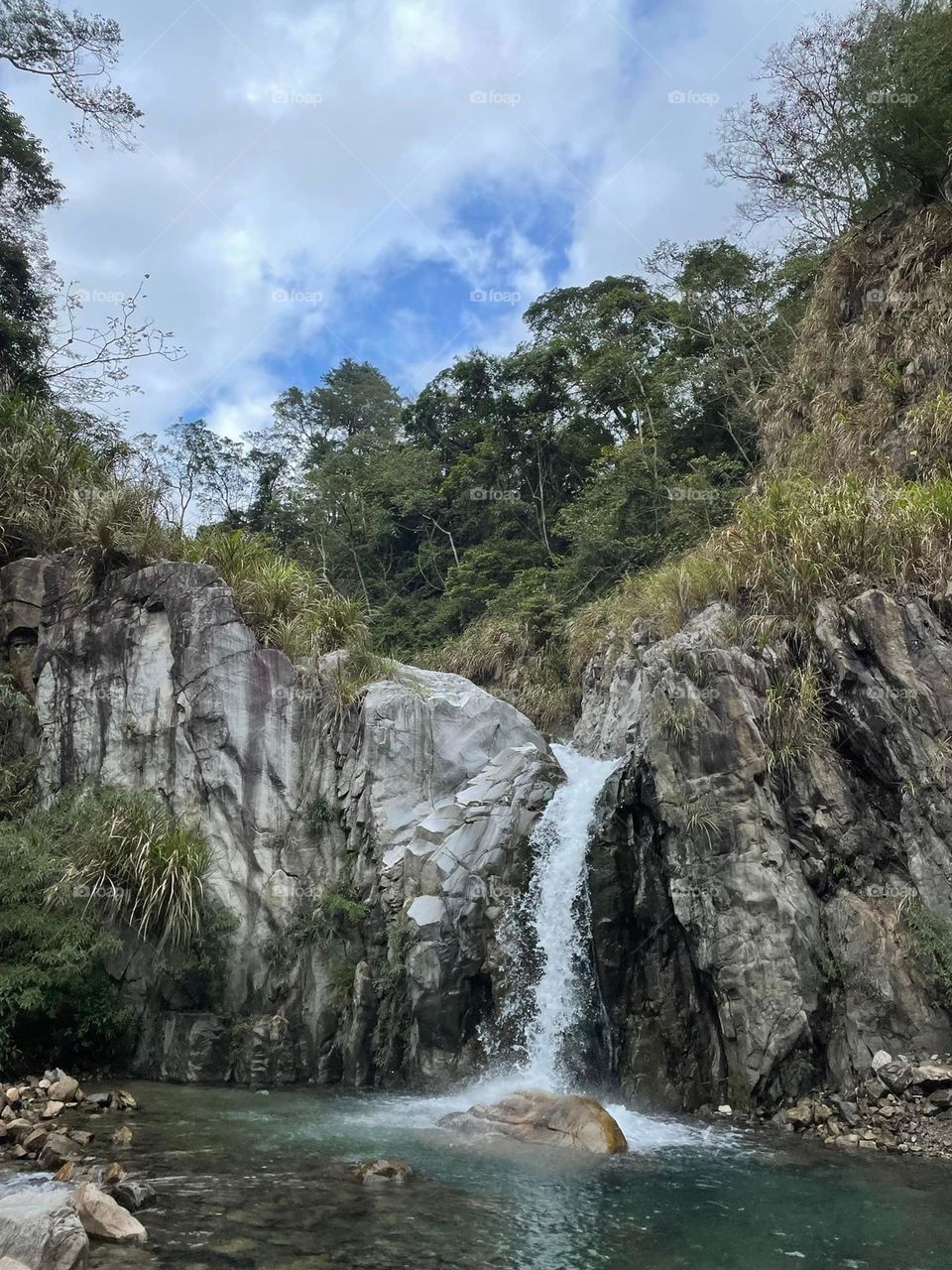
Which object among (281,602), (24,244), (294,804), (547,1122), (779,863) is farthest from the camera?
(24,244)

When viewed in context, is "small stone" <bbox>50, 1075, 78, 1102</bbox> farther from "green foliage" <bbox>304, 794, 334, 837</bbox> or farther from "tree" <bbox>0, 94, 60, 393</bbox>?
"tree" <bbox>0, 94, 60, 393</bbox>

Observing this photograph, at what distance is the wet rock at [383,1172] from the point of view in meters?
7.44

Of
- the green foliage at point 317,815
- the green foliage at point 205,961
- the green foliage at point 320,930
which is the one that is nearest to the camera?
the green foliage at point 205,961

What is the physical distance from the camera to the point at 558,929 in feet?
38.9

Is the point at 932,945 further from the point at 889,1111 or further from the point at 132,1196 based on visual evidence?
Result: the point at 132,1196

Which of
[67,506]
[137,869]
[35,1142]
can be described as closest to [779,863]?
[137,869]

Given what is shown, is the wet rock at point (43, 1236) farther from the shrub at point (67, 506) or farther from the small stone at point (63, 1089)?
the shrub at point (67, 506)

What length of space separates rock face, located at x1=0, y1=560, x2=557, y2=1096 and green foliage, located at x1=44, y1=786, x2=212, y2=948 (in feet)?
1.71

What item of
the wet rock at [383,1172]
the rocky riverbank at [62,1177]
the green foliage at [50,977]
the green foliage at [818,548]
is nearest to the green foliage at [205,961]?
the green foliage at [50,977]

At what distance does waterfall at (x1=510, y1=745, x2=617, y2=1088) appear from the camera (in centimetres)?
1119

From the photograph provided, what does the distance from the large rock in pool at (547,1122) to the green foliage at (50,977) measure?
4.42 m

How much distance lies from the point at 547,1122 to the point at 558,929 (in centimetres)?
304

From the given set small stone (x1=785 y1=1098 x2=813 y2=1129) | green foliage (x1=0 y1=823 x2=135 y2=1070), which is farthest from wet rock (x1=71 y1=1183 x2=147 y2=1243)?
small stone (x1=785 y1=1098 x2=813 y2=1129)

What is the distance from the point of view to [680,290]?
84.7 feet
